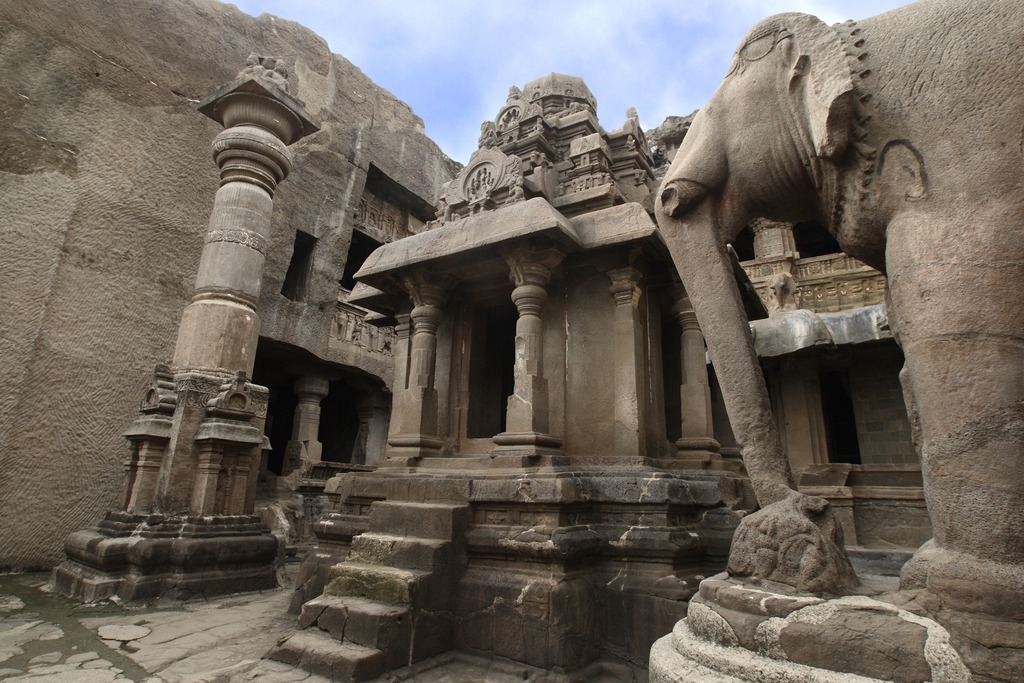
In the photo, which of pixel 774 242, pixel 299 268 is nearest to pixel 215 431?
pixel 299 268

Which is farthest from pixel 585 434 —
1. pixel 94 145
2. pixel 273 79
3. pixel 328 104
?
pixel 328 104

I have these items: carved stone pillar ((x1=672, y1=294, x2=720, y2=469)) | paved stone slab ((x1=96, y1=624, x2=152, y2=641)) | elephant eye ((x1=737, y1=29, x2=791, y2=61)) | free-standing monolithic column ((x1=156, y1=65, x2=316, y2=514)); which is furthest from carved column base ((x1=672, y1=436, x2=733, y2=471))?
free-standing monolithic column ((x1=156, y1=65, x2=316, y2=514))

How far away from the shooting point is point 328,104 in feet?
45.1

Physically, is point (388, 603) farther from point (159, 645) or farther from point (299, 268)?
point (299, 268)

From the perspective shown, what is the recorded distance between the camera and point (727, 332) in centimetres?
239

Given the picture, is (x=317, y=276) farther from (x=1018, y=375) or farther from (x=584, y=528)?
(x=1018, y=375)

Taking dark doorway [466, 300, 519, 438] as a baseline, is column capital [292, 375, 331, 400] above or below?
above

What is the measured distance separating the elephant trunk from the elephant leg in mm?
513

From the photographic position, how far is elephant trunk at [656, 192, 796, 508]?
88.4 inches

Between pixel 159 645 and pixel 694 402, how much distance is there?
14.5 ft

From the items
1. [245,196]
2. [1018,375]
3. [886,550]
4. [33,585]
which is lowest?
[33,585]

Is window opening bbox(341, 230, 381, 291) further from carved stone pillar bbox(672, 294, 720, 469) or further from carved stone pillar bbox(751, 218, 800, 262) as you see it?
carved stone pillar bbox(672, 294, 720, 469)

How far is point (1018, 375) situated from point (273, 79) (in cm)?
827

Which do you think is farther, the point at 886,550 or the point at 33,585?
the point at 886,550
